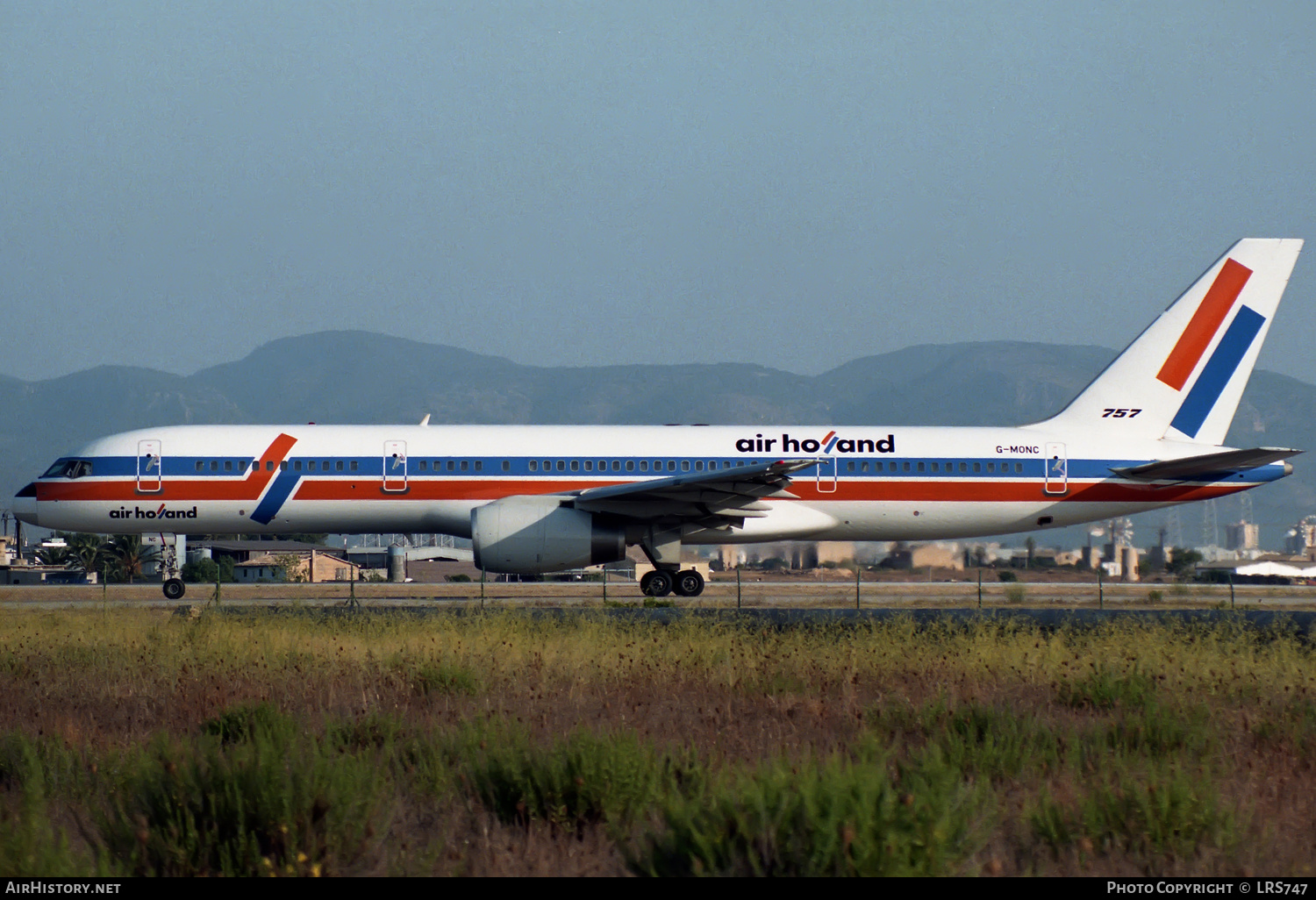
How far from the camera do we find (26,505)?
29.4 meters

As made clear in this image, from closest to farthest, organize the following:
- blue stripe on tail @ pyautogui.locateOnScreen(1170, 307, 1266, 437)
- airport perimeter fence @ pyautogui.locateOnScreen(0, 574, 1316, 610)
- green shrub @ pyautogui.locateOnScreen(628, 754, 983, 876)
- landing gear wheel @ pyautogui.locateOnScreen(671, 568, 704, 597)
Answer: green shrub @ pyautogui.locateOnScreen(628, 754, 983, 876)
airport perimeter fence @ pyautogui.locateOnScreen(0, 574, 1316, 610)
landing gear wheel @ pyautogui.locateOnScreen(671, 568, 704, 597)
blue stripe on tail @ pyautogui.locateOnScreen(1170, 307, 1266, 437)

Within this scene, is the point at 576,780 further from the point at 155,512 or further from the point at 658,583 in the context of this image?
the point at 155,512

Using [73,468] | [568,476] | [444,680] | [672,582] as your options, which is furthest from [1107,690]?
[73,468]

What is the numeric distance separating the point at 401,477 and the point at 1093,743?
20.3m

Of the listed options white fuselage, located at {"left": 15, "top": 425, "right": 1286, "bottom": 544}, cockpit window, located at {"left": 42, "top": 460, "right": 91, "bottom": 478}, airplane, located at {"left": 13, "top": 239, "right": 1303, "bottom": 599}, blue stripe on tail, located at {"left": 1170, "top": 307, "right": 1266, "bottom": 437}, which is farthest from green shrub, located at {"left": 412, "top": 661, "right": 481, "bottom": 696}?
blue stripe on tail, located at {"left": 1170, "top": 307, "right": 1266, "bottom": 437}

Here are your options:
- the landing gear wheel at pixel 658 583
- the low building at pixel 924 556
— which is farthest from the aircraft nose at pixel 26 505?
the low building at pixel 924 556

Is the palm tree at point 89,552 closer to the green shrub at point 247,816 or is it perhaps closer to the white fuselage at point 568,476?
the white fuselage at point 568,476

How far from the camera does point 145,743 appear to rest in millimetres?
9500

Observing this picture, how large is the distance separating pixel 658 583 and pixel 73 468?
43.5ft

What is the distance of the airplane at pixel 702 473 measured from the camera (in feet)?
91.5

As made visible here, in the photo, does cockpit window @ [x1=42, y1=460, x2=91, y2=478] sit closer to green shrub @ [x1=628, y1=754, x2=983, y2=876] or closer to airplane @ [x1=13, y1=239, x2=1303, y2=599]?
airplane @ [x1=13, y1=239, x2=1303, y2=599]

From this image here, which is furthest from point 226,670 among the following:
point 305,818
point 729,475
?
point 729,475

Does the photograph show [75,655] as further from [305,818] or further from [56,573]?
[56,573]

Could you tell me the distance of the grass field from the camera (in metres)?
6.30
